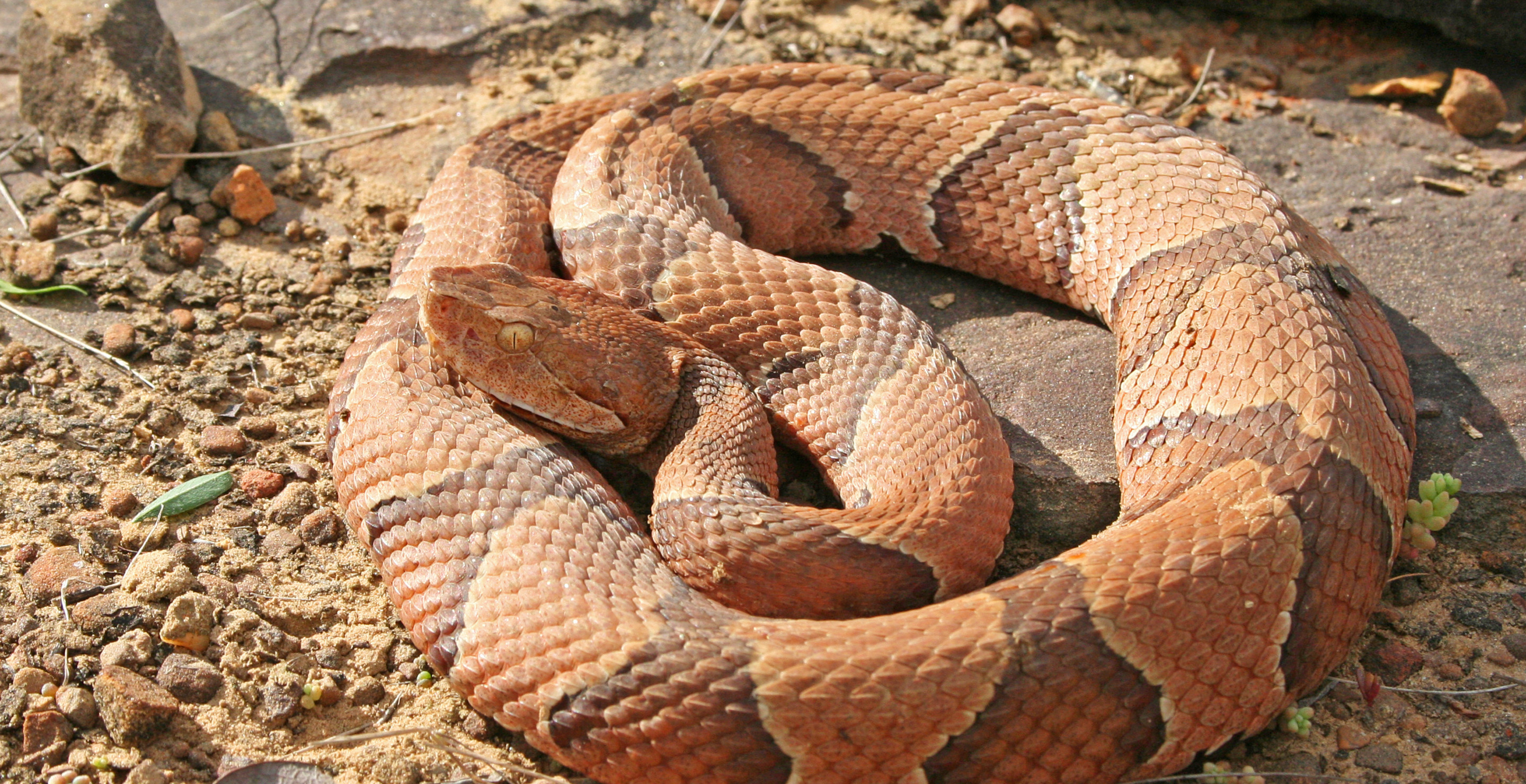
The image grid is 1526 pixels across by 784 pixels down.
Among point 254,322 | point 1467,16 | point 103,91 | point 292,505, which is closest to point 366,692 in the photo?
point 292,505

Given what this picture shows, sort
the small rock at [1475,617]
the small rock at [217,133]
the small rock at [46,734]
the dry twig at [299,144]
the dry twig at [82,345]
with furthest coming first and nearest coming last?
the small rock at [217,133] → the dry twig at [299,144] → the dry twig at [82,345] → the small rock at [1475,617] → the small rock at [46,734]

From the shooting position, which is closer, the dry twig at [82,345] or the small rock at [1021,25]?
the dry twig at [82,345]

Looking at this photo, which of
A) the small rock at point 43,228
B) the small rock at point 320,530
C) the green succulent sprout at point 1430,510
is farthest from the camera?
the small rock at point 43,228

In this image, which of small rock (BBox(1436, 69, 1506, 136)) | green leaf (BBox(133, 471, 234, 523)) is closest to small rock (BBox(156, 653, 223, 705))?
green leaf (BBox(133, 471, 234, 523))

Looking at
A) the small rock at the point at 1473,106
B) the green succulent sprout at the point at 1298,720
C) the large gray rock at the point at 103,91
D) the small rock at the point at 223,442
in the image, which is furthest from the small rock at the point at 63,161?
the small rock at the point at 1473,106

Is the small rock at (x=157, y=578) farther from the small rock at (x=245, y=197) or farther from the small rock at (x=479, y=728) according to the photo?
the small rock at (x=245, y=197)

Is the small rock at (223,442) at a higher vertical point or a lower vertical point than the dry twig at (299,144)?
lower

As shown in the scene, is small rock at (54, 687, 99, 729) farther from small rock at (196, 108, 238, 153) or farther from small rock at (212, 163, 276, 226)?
small rock at (196, 108, 238, 153)
